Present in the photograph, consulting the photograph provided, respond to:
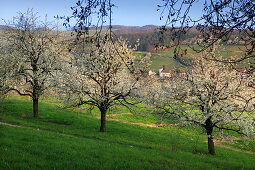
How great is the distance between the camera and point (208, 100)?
47.3 ft

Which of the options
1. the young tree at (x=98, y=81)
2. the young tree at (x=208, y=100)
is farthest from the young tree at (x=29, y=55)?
the young tree at (x=208, y=100)

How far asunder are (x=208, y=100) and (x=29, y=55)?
1821 centimetres

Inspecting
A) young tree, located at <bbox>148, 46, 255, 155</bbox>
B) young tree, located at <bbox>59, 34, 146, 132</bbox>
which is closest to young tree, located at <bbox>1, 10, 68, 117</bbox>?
young tree, located at <bbox>59, 34, 146, 132</bbox>

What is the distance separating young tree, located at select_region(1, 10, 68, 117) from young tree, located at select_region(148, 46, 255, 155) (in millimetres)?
12284

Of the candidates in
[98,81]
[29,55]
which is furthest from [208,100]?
[29,55]

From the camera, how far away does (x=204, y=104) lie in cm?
1448

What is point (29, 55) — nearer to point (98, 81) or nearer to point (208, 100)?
point (98, 81)

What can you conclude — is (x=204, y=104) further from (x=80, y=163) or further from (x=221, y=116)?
(x=80, y=163)

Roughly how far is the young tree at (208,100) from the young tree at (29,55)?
484 inches

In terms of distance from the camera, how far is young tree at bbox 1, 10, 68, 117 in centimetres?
2070

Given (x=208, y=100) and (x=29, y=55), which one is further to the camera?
(x=29, y=55)

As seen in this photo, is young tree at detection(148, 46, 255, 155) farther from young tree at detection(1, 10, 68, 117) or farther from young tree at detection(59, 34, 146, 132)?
young tree at detection(1, 10, 68, 117)

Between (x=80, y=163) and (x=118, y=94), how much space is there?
11350mm

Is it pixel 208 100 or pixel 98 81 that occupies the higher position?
pixel 98 81
